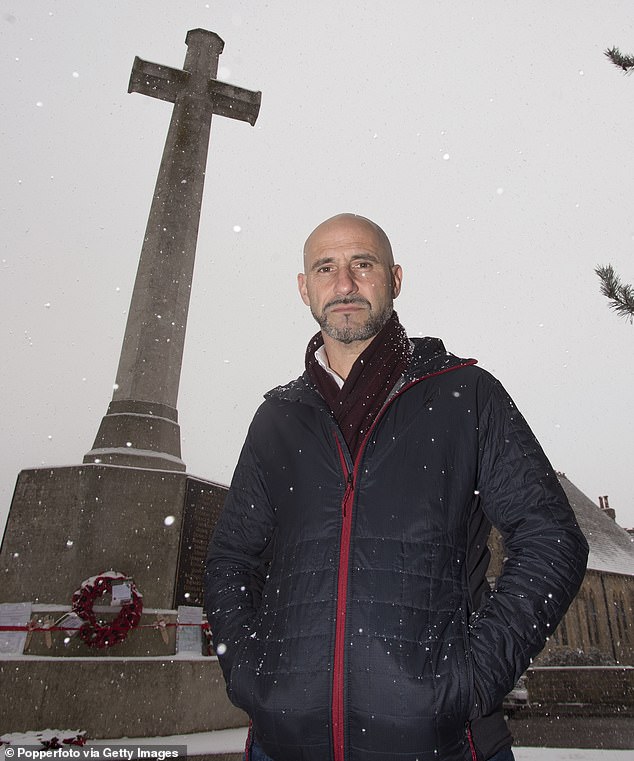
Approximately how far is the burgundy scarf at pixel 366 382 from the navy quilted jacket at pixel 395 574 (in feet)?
0.17


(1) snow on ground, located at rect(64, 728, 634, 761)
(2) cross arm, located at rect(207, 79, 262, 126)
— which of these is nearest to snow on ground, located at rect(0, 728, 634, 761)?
(1) snow on ground, located at rect(64, 728, 634, 761)

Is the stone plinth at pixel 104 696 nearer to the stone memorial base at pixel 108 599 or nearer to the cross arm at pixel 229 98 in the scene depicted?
the stone memorial base at pixel 108 599

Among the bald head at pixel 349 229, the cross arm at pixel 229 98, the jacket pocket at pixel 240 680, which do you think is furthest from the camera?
the cross arm at pixel 229 98

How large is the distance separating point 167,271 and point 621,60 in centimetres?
598

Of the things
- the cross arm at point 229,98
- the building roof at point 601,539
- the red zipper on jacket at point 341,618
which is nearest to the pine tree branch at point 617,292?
the red zipper on jacket at point 341,618

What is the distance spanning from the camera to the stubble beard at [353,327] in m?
2.31

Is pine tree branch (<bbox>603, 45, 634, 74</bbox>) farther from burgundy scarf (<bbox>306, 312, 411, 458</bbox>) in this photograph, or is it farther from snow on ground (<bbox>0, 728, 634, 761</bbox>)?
snow on ground (<bbox>0, 728, 634, 761</bbox>)

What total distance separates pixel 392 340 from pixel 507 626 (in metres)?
1.12

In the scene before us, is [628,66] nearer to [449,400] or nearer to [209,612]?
[449,400]

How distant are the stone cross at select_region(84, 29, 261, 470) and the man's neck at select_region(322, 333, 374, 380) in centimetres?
483

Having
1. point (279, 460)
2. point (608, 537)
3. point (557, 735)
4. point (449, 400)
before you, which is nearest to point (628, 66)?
point (449, 400)

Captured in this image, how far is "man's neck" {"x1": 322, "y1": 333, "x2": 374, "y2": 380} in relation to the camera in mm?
2363

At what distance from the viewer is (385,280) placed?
7.93ft

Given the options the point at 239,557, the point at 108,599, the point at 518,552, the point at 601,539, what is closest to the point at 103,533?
the point at 108,599
